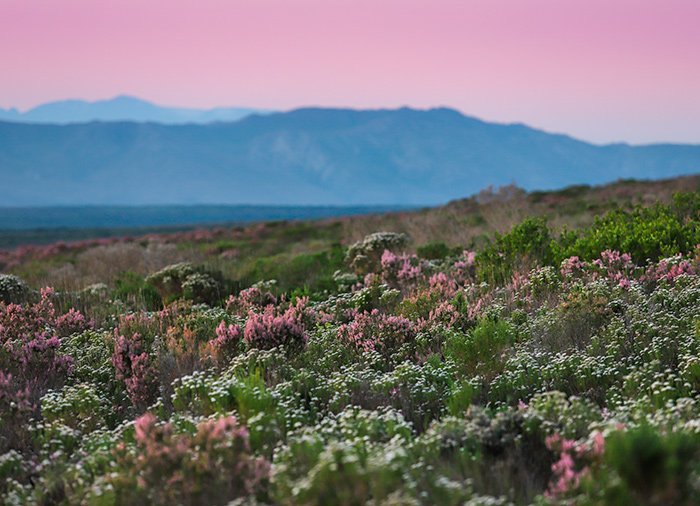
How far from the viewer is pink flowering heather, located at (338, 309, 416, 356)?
8305 millimetres

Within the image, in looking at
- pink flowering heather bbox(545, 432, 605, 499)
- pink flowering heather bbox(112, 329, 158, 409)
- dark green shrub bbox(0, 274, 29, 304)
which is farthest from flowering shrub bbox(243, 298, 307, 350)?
dark green shrub bbox(0, 274, 29, 304)

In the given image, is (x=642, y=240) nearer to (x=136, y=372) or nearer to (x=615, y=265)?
(x=615, y=265)

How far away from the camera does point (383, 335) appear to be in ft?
27.8

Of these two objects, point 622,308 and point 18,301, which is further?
point 18,301

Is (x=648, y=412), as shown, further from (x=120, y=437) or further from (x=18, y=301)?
(x=18, y=301)

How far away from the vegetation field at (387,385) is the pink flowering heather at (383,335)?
0.03 m

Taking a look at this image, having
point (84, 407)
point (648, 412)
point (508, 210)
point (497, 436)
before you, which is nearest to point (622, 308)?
point (648, 412)

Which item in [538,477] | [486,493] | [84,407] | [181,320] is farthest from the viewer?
[181,320]

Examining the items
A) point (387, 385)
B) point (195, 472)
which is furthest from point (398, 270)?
point (195, 472)

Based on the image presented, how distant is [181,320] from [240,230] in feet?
84.8

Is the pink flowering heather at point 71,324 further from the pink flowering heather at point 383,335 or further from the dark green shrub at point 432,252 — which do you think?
the dark green shrub at point 432,252

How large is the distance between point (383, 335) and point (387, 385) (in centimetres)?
180

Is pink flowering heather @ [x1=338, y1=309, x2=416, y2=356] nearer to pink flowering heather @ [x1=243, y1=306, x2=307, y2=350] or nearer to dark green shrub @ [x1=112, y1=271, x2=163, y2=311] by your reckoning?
pink flowering heather @ [x1=243, y1=306, x2=307, y2=350]

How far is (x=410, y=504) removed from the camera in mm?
4027
